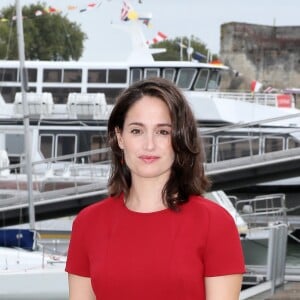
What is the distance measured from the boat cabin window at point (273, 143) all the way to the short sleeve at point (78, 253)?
1659cm

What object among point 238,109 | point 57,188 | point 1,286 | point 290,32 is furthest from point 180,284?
point 290,32

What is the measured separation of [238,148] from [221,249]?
1582 cm

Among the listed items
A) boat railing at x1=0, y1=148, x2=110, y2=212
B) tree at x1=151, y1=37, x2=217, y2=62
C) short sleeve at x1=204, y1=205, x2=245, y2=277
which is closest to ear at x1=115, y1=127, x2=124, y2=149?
short sleeve at x1=204, y1=205, x2=245, y2=277

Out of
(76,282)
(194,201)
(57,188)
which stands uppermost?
(194,201)

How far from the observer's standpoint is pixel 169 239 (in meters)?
2.71

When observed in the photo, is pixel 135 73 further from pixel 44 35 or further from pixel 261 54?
pixel 44 35

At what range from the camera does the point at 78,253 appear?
286cm

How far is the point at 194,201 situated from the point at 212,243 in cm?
15

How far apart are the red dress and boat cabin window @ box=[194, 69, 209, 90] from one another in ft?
67.1

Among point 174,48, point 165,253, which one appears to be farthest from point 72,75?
point 174,48

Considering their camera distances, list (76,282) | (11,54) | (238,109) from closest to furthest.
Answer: (76,282)
(238,109)
(11,54)

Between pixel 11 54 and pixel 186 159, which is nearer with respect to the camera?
pixel 186 159

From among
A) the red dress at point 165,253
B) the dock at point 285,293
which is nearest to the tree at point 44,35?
the dock at point 285,293

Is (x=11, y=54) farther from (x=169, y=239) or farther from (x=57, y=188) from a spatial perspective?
(x=169, y=239)
